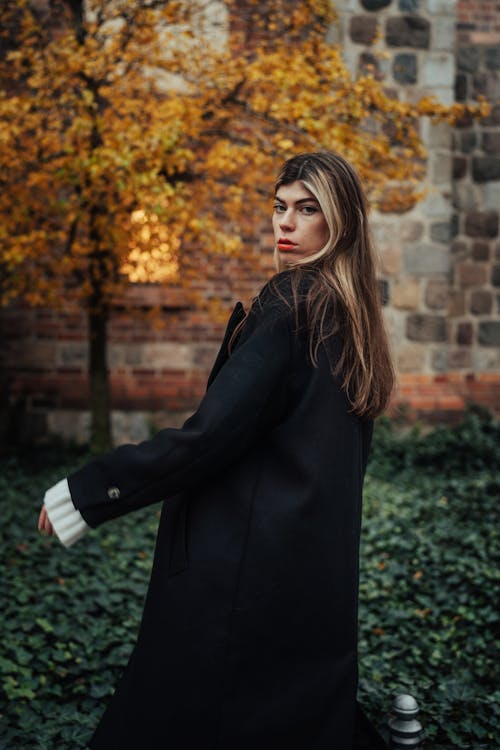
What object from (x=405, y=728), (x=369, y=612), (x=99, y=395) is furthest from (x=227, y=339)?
(x=99, y=395)

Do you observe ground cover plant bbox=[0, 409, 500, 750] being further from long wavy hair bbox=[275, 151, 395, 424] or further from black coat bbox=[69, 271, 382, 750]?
long wavy hair bbox=[275, 151, 395, 424]

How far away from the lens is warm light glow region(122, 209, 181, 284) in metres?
5.73

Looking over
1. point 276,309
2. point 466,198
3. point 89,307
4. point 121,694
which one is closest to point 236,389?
point 276,309

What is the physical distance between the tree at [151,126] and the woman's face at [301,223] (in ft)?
10.0

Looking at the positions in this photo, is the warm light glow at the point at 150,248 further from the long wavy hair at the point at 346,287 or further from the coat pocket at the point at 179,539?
the coat pocket at the point at 179,539

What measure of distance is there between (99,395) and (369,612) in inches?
155

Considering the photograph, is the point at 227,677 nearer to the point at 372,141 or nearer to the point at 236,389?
the point at 236,389

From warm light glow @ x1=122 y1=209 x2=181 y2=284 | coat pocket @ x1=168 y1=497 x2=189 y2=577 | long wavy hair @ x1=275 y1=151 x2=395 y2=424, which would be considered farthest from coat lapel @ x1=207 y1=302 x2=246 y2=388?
warm light glow @ x1=122 y1=209 x2=181 y2=284

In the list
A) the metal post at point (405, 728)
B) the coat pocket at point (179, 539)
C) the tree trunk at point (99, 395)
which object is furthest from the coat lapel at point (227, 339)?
the tree trunk at point (99, 395)

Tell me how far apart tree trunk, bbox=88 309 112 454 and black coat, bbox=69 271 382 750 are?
5.49 m

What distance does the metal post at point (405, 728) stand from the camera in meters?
2.15

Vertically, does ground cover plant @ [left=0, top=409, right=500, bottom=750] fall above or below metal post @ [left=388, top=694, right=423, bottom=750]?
below

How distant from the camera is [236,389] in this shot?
1.72m

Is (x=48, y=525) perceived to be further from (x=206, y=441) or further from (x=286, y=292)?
(x=286, y=292)
